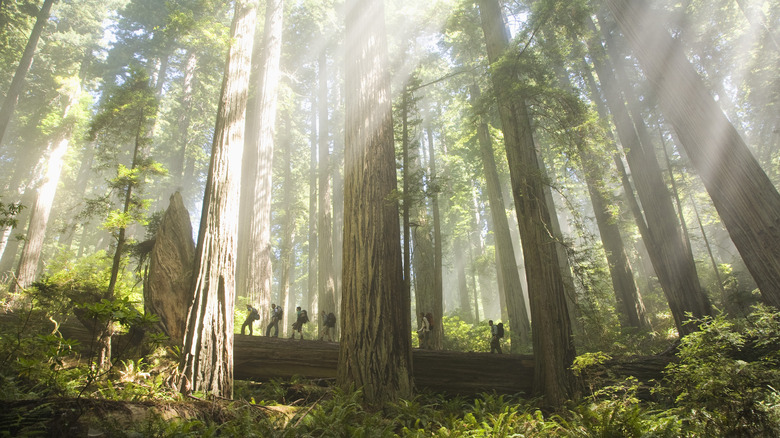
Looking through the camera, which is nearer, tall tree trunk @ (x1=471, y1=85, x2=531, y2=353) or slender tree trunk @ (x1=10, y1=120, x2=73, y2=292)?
tall tree trunk @ (x1=471, y1=85, x2=531, y2=353)

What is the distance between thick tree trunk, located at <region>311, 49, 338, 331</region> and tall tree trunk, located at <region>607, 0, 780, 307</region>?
12.4 metres

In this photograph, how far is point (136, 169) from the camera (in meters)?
7.98

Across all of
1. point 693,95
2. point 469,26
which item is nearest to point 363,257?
point 693,95

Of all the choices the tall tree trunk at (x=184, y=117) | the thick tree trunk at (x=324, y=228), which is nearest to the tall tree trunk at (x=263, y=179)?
the thick tree trunk at (x=324, y=228)

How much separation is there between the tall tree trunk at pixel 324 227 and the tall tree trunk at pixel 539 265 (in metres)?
9.32

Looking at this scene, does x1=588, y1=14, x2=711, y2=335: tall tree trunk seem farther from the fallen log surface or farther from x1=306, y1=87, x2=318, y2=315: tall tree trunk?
x1=306, y1=87, x2=318, y2=315: tall tree trunk

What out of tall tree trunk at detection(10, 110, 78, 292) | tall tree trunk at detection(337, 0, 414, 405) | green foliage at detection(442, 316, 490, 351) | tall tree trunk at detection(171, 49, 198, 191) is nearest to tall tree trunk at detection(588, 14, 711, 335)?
tall tree trunk at detection(337, 0, 414, 405)

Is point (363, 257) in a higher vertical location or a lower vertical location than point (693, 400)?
higher

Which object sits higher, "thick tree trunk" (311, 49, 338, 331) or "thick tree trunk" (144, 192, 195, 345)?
"thick tree trunk" (311, 49, 338, 331)

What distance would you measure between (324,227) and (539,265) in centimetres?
1306

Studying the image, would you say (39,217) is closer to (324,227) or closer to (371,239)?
(324,227)

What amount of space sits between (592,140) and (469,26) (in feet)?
23.7

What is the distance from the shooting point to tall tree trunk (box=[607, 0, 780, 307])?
5770 mm

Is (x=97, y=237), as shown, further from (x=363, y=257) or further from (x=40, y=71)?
(x=363, y=257)
